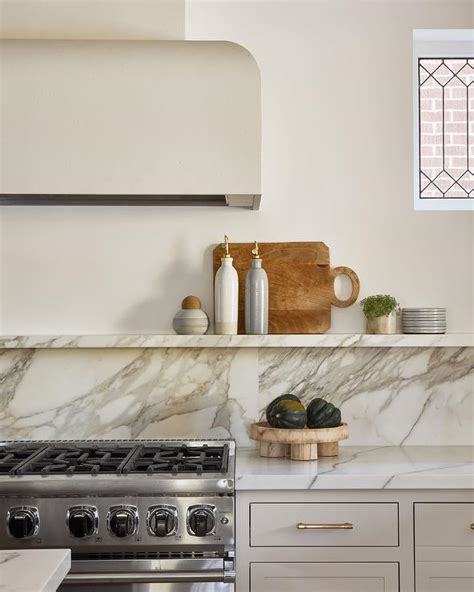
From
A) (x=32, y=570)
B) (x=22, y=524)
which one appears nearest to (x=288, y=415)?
(x=22, y=524)

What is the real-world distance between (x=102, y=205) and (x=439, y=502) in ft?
5.48

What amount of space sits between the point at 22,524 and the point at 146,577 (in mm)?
398

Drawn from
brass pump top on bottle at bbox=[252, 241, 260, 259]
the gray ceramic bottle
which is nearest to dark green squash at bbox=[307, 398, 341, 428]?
the gray ceramic bottle

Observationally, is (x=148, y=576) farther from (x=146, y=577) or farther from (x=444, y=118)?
(x=444, y=118)

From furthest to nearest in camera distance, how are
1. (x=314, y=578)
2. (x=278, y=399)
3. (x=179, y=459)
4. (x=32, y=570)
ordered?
(x=278, y=399), (x=179, y=459), (x=314, y=578), (x=32, y=570)

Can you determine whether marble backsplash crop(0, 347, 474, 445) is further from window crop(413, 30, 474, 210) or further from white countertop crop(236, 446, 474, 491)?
window crop(413, 30, 474, 210)

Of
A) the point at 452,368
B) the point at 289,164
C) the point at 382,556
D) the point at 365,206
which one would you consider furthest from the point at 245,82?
the point at 382,556

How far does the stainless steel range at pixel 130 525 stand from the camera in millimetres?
2314

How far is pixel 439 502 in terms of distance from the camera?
8.17ft

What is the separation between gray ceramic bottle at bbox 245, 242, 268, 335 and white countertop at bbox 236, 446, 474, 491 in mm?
492

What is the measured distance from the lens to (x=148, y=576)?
232 cm

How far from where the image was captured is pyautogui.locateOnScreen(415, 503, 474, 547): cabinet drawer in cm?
248

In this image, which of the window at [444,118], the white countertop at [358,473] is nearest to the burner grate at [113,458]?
the white countertop at [358,473]

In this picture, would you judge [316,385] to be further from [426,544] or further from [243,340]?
[426,544]
